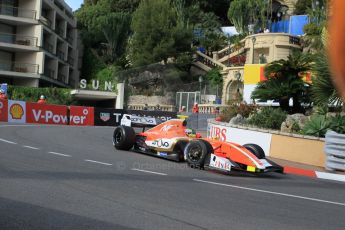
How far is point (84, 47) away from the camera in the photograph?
65250mm

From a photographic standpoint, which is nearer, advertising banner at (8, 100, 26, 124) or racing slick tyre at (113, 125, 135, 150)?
racing slick tyre at (113, 125, 135, 150)

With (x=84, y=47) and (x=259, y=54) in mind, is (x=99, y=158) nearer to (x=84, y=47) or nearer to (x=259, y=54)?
(x=259, y=54)

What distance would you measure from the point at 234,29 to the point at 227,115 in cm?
4094

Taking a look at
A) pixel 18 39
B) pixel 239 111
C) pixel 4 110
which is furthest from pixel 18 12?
pixel 239 111

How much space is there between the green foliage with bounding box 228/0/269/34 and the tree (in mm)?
7774

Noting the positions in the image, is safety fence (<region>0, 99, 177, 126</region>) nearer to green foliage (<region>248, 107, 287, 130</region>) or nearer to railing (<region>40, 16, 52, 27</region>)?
green foliage (<region>248, 107, 287, 130</region>)

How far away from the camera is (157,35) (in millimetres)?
50375

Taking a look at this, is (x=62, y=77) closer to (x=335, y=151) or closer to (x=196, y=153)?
(x=335, y=151)

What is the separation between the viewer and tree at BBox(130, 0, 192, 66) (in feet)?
162

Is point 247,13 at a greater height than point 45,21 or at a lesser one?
greater

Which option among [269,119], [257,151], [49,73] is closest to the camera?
[257,151]

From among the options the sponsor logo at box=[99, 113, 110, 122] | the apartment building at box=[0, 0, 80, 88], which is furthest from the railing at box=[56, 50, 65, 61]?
the sponsor logo at box=[99, 113, 110, 122]

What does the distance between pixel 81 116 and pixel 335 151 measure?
19101 millimetres

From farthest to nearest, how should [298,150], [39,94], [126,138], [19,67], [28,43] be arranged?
[28,43] → [19,67] → [39,94] → [298,150] → [126,138]
